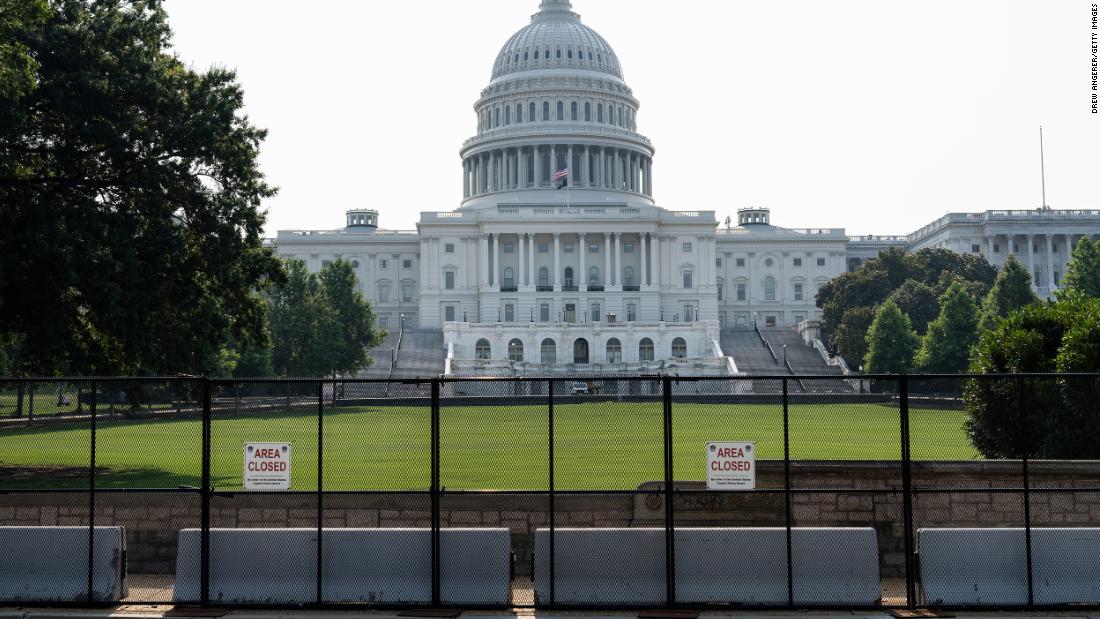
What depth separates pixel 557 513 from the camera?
1978cm

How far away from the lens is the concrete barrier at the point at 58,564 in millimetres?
16438

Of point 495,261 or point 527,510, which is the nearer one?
point 527,510

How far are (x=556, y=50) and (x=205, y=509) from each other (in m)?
145

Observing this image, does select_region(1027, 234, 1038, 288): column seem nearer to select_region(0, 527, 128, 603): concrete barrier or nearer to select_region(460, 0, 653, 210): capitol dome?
select_region(460, 0, 653, 210): capitol dome

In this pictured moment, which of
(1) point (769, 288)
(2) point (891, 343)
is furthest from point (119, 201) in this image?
(1) point (769, 288)

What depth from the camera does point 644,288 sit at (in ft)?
448

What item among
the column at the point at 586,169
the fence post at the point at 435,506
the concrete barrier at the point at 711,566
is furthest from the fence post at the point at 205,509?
the column at the point at 586,169

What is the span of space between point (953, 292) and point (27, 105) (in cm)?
6549

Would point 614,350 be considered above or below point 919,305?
below

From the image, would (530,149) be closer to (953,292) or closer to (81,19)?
(953,292)

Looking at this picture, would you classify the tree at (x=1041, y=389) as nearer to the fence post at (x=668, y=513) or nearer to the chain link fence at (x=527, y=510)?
the chain link fence at (x=527, y=510)

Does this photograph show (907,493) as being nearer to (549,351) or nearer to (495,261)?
(549,351)

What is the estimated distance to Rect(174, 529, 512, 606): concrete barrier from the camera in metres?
16.2

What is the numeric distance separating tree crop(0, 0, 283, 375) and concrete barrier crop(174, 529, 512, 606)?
15563 millimetres
